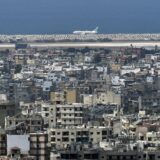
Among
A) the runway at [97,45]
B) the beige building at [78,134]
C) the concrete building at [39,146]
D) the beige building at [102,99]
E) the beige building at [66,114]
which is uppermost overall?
the runway at [97,45]

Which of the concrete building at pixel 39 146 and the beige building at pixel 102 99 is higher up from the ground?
the beige building at pixel 102 99

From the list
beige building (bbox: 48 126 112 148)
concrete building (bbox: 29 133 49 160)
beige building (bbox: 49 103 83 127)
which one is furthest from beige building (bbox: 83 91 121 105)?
concrete building (bbox: 29 133 49 160)

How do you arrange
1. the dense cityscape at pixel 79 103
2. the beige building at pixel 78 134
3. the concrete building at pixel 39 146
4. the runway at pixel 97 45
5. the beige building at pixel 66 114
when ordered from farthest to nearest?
the runway at pixel 97 45, the beige building at pixel 66 114, the beige building at pixel 78 134, the dense cityscape at pixel 79 103, the concrete building at pixel 39 146

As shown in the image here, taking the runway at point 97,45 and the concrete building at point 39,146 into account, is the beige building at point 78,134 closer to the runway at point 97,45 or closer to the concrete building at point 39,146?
the concrete building at point 39,146

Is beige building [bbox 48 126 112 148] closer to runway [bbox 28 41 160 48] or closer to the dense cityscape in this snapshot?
the dense cityscape

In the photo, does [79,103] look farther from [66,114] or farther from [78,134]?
[78,134]

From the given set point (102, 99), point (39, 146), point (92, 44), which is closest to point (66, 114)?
point (102, 99)

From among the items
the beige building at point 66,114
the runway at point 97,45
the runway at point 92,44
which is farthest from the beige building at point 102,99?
the runway at point 97,45

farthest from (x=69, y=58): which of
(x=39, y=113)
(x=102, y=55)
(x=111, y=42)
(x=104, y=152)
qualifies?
(x=104, y=152)

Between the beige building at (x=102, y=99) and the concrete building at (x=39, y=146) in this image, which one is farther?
the beige building at (x=102, y=99)
